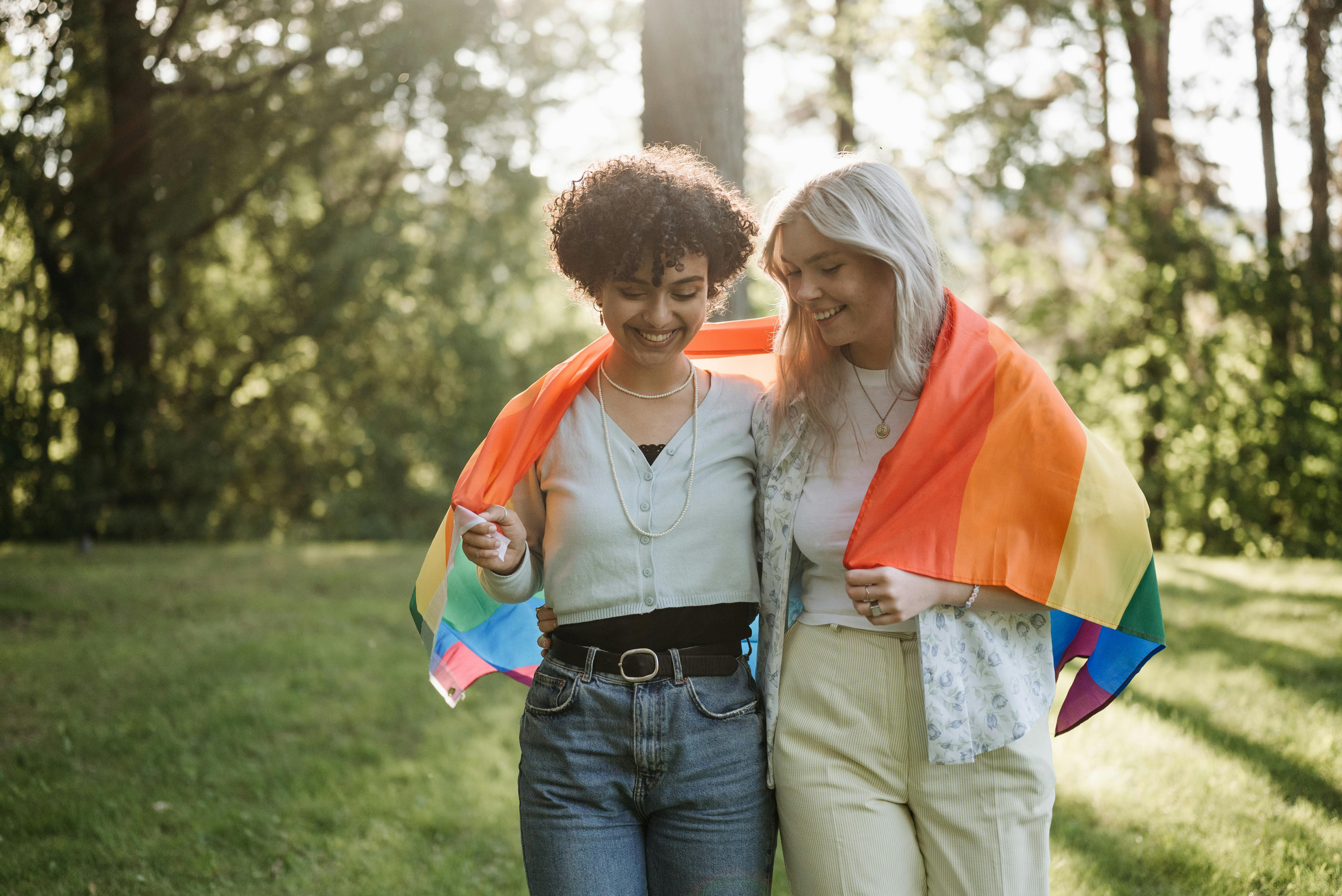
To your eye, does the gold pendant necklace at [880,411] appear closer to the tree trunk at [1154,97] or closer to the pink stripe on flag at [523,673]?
the pink stripe on flag at [523,673]

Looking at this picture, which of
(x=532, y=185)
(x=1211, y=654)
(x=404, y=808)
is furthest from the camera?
(x=532, y=185)

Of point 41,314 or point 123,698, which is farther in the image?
point 41,314

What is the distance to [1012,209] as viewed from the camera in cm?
1241

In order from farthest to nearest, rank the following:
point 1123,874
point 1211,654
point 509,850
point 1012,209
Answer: point 1012,209
point 1211,654
point 509,850
point 1123,874

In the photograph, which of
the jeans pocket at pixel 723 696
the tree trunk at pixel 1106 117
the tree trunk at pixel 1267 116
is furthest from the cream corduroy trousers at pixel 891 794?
the tree trunk at pixel 1106 117

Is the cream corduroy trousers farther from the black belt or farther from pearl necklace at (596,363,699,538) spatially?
pearl necklace at (596,363,699,538)

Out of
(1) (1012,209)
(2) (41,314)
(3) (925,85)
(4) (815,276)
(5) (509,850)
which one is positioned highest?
(3) (925,85)

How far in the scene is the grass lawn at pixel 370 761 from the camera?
3672 mm

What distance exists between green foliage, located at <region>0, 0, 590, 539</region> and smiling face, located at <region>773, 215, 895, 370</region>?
9.17 metres

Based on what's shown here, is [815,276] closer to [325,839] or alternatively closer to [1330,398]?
[325,839]

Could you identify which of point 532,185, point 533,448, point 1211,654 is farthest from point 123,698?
point 532,185

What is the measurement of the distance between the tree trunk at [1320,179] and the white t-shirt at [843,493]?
10560 mm

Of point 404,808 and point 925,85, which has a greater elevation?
point 925,85

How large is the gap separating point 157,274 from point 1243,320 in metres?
13.2
